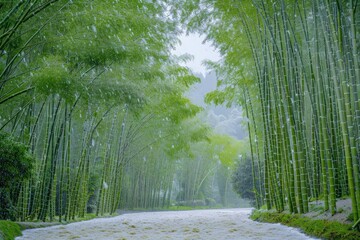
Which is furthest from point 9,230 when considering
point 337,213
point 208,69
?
point 208,69

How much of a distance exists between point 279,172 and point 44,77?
2986 mm

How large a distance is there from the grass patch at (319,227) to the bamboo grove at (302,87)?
0.13 metres

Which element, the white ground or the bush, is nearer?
the white ground

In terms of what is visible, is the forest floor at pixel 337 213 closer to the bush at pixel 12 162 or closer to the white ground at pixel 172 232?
the white ground at pixel 172 232

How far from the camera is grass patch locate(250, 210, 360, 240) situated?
2340mm

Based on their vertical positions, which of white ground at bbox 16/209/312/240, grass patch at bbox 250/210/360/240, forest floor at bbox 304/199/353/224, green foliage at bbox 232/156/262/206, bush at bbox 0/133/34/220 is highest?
green foliage at bbox 232/156/262/206

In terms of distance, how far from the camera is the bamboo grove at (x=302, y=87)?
2.62m

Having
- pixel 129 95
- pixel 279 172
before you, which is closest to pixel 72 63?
pixel 129 95

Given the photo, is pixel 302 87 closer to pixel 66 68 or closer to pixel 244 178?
pixel 66 68

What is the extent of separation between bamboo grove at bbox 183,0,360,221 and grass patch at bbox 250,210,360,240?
13 centimetres

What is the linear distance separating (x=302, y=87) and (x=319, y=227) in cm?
200

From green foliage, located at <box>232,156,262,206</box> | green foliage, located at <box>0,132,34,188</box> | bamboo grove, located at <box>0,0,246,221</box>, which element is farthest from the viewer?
green foliage, located at <box>232,156,262,206</box>

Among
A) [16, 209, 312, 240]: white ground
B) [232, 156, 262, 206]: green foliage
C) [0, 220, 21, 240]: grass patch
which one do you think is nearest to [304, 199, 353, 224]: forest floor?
[16, 209, 312, 240]: white ground

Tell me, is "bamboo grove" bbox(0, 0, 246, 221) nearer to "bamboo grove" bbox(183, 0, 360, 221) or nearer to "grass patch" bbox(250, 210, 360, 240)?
"bamboo grove" bbox(183, 0, 360, 221)
